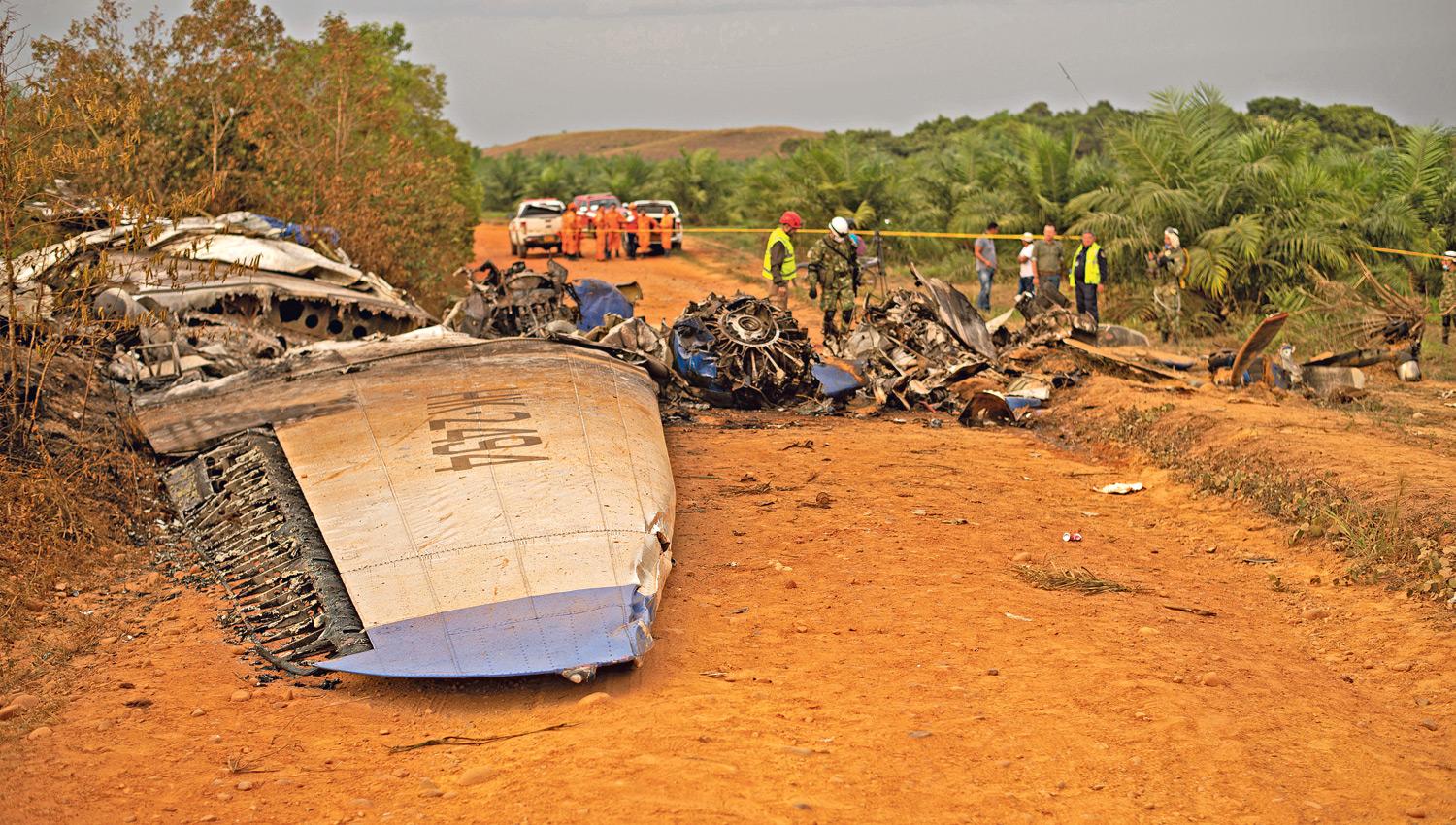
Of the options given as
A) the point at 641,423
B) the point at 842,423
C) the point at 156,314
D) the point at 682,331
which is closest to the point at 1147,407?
the point at 842,423

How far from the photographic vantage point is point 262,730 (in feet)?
18.4

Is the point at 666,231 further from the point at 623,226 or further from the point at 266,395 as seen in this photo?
the point at 266,395

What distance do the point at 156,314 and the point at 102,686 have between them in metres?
3.89

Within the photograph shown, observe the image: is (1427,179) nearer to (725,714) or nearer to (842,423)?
(842,423)

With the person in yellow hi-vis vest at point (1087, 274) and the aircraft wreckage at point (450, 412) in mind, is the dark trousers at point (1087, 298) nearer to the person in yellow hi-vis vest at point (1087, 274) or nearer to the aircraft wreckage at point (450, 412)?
the person in yellow hi-vis vest at point (1087, 274)

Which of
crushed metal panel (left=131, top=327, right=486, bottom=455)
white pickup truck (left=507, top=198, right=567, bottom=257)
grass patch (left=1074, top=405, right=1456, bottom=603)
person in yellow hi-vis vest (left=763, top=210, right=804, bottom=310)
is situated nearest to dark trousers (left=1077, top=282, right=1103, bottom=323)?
person in yellow hi-vis vest (left=763, top=210, right=804, bottom=310)

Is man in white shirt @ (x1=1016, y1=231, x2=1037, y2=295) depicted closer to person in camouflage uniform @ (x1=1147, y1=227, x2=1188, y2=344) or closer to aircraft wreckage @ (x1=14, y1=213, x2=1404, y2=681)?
person in camouflage uniform @ (x1=1147, y1=227, x2=1188, y2=344)

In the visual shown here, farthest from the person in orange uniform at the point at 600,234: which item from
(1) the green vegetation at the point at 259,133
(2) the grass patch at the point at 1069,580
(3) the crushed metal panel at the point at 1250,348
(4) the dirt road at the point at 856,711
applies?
(2) the grass patch at the point at 1069,580

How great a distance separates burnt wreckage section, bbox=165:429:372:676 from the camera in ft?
21.1

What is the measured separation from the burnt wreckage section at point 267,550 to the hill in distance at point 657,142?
117 m

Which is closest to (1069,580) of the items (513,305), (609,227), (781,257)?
(513,305)

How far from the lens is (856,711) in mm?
5758

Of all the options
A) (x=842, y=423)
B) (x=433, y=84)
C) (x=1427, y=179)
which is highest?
(x=433, y=84)

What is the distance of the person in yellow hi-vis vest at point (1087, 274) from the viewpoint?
58.3 ft
